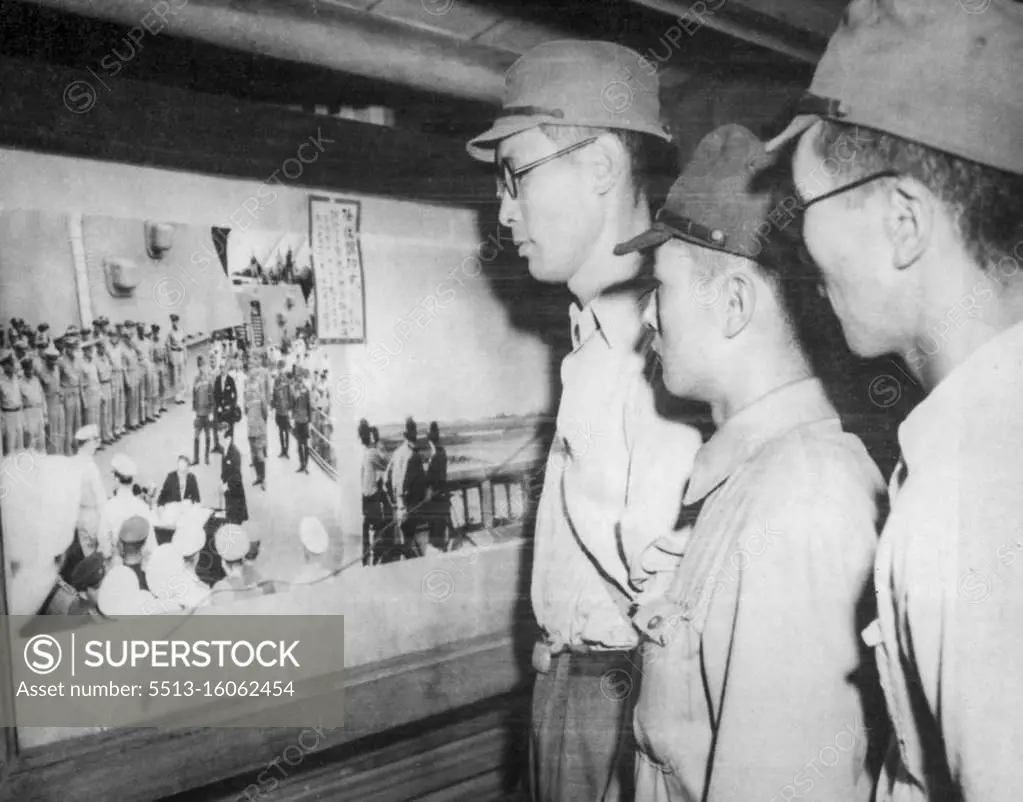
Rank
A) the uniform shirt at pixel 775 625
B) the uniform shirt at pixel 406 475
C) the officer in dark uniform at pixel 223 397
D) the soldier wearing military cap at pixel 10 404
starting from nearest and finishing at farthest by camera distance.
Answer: the uniform shirt at pixel 775 625
the soldier wearing military cap at pixel 10 404
the officer in dark uniform at pixel 223 397
the uniform shirt at pixel 406 475

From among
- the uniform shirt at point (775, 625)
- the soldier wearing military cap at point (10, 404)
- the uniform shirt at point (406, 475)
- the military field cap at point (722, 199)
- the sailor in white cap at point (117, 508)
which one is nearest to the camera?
the uniform shirt at point (775, 625)

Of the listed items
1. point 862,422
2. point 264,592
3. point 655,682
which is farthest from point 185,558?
point 862,422

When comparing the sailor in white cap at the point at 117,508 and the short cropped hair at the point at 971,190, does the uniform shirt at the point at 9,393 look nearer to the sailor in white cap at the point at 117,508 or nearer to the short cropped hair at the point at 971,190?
the sailor in white cap at the point at 117,508

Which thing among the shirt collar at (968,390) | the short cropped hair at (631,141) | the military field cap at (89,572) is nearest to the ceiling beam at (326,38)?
the short cropped hair at (631,141)

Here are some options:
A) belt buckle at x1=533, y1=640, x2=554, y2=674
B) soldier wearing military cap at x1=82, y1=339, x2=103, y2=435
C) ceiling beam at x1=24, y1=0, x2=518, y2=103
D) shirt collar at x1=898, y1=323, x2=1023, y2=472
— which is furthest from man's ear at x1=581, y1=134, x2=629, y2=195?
soldier wearing military cap at x1=82, y1=339, x2=103, y2=435

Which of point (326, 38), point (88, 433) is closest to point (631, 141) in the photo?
point (326, 38)

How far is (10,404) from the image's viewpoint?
1.46 metres

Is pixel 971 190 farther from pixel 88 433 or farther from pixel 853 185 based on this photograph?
pixel 88 433

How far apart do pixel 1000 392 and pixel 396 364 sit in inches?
50.6

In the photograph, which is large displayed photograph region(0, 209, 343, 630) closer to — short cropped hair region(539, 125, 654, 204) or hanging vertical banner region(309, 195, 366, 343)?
hanging vertical banner region(309, 195, 366, 343)

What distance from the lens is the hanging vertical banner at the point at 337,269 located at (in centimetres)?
177

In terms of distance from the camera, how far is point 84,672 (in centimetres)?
154

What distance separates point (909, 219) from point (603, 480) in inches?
30.8

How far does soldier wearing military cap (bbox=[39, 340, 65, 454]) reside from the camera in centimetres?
149
